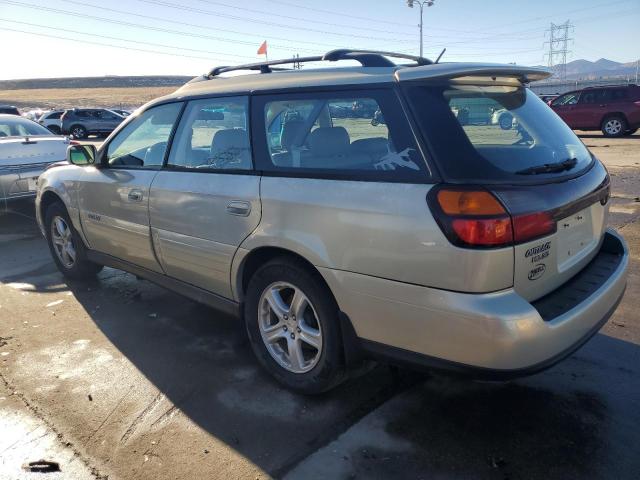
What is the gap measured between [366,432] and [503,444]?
67cm

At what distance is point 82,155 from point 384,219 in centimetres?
322

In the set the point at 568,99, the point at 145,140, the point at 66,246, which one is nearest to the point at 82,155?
the point at 145,140

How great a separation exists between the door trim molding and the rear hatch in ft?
5.57

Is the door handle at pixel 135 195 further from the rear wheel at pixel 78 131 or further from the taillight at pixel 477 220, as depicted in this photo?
the rear wheel at pixel 78 131

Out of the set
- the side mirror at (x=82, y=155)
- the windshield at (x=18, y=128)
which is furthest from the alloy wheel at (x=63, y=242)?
the windshield at (x=18, y=128)

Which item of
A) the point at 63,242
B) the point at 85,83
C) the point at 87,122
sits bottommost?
the point at 87,122

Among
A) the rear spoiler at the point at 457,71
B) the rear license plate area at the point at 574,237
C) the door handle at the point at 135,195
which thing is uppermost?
the rear spoiler at the point at 457,71

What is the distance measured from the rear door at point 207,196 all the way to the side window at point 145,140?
175mm

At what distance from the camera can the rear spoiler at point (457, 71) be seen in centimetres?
256

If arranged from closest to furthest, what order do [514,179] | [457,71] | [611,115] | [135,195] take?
1. [514,179]
2. [457,71]
3. [135,195]
4. [611,115]

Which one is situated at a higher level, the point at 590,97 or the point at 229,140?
the point at 229,140

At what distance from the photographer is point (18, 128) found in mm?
8414

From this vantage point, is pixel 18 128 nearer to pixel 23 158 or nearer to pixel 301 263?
pixel 23 158

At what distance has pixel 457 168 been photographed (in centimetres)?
233
